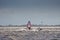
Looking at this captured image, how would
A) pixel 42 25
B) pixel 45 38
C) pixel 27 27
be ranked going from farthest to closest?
1. pixel 42 25
2. pixel 27 27
3. pixel 45 38

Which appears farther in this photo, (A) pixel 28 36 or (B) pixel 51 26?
(B) pixel 51 26

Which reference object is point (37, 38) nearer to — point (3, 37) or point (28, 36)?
point (28, 36)

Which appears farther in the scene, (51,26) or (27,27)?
(51,26)

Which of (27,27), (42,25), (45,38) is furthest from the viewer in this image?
(42,25)

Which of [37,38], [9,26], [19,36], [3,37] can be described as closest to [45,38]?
[37,38]

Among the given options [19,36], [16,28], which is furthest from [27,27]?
[19,36]

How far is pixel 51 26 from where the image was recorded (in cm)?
706

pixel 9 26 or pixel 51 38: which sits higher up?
pixel 9 26

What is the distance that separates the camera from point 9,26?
22.9 ft

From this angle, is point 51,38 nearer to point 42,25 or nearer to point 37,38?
point 37,38

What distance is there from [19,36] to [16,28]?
1427 millimetres

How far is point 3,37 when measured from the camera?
5.37 metres

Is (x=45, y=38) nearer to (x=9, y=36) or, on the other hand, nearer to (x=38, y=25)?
(x=9, y=36)

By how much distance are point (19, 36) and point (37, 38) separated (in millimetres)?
513
